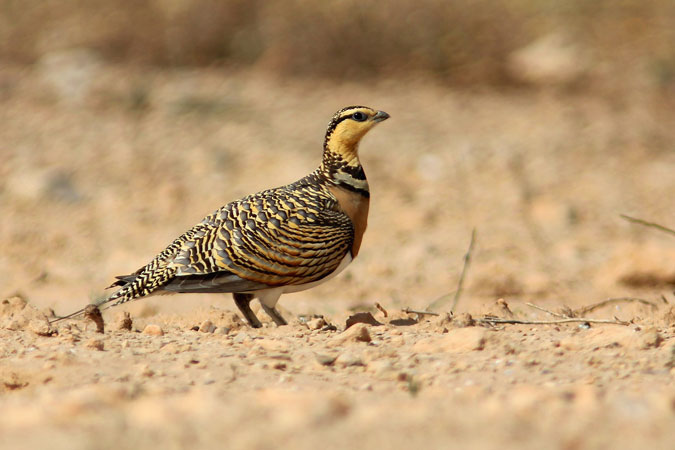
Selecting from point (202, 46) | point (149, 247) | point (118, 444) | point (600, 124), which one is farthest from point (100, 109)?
point (118, 444)

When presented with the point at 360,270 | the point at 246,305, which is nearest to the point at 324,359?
the point at 246,305

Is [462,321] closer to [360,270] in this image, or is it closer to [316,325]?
[316,325]

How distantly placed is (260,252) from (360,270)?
11.1 ft

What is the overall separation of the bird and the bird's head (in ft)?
1.47

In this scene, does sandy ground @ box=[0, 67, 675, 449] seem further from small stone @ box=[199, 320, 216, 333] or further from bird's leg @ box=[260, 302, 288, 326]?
bird's leg @ box=[260, 302, 288, 326]

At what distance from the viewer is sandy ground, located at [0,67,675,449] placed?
301 centimetres

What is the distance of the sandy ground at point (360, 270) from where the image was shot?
301cm

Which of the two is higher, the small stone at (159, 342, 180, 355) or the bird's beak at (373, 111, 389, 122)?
the bird's beak at (373, 111, 389, 122)

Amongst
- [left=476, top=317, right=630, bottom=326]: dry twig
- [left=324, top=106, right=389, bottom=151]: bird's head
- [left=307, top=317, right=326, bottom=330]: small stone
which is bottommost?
[left=476, top=317, right=630, bottom=326]: dry twig

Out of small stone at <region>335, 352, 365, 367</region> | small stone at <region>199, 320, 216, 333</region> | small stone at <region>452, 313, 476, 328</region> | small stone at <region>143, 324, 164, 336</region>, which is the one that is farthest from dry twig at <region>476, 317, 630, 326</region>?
small stone at <region>143, 324, 164, 336</region>

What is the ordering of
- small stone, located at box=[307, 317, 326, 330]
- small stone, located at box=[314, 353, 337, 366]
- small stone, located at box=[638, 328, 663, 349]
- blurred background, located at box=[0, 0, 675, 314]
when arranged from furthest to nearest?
blurred background, located at box=[0, 0, 675, 314]
small stone, located at box=[307, 317, 326, 330]
small stone, located at box=[638, 328, 663, 349]
small stone, located at box=[314, 353, 337, 366]

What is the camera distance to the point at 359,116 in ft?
21.1

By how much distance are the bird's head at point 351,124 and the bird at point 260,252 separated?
0.45m

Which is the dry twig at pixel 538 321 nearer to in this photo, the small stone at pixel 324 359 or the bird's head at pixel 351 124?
the small stone at pixel 324 359
